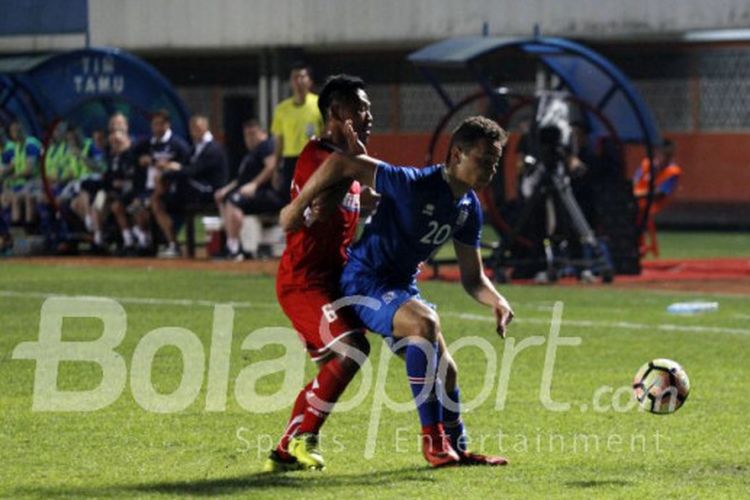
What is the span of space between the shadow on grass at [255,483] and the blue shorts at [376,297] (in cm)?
66

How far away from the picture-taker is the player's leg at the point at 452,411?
890 centimetres

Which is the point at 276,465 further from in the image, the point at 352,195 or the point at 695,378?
the point at 695,378

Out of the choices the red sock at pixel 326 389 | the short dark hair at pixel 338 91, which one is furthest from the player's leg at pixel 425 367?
the short dark hair at pixel 338 91

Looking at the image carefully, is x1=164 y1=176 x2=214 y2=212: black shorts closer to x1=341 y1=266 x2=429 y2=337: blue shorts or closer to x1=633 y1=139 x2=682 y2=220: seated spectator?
x1=633 y1=139 x2=682 y2=220: seated spectator

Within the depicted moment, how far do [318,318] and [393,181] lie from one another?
750 mm

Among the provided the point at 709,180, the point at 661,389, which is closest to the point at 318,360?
the point at 661,389

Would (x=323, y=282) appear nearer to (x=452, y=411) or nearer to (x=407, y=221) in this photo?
(x=407, y=221)

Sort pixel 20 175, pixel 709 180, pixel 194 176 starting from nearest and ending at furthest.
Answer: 1. pixel 194 176
2. pixel 20 175
3. pixel 709 180

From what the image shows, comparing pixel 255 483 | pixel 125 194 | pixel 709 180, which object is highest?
pixel 255 483

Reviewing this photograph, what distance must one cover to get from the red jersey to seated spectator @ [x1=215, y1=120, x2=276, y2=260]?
14396 mm

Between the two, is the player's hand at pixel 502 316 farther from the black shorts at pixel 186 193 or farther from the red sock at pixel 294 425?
the black shorts at pixel 186 193

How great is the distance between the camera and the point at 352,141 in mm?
8648

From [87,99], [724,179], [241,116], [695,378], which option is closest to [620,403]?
[695,378]

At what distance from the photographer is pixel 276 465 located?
8.93m
